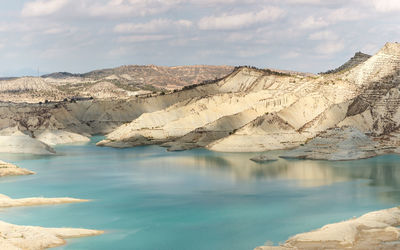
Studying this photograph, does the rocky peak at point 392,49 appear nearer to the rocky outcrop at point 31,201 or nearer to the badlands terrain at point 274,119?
the badlands terrain at point 274,119

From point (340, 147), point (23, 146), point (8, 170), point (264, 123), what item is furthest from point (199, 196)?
point (23, 146)

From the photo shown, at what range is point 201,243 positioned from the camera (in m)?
37.8

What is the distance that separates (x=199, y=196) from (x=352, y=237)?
2278 centimetres

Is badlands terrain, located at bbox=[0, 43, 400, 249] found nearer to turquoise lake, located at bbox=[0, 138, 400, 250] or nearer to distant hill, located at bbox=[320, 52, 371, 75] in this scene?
distant hill, located at bbox=[320, 52, 371, 75]

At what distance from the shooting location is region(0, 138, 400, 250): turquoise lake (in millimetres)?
40344

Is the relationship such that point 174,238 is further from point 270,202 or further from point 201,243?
point 270,202

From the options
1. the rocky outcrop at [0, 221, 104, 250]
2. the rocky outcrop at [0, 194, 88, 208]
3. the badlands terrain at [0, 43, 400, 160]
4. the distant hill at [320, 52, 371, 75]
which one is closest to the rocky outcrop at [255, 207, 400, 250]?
the rocky outcrop at [0, 221, 104, 250]

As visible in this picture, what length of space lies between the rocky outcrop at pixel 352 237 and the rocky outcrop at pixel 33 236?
11.6m

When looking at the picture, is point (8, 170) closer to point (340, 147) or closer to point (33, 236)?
point (33, 236)

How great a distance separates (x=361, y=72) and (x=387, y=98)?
12.9 m

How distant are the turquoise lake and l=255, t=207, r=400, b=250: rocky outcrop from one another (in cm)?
227

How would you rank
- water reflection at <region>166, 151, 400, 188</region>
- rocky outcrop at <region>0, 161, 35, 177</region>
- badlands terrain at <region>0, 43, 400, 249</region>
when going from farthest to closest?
rocky outcrop at <region>0, 161, 35, 177</region>, water reflection at <region>166, 151, 400, 188</region>, badlands terrain at <region>0, 43, 400, 249</region>

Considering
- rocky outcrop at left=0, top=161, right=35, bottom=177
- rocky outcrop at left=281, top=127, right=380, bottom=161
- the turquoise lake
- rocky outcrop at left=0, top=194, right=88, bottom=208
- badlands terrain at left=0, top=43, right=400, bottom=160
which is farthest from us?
badlands terrain at left=0, top=43, right=400, bottom=160

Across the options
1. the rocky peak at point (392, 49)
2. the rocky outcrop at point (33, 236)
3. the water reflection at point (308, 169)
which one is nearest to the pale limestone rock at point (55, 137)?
the water reflection at point (308, 169)
